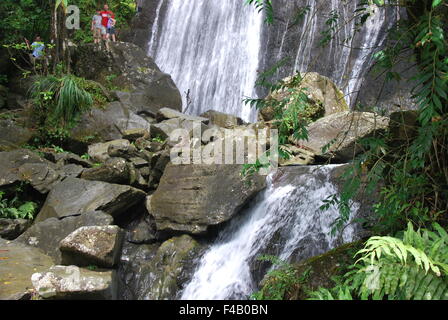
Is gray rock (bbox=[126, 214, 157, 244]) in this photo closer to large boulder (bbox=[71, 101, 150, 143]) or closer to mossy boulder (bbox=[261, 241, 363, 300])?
large boulder (bbox=[71, 101, 150, 143])

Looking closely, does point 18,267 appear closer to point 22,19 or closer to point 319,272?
point 319,272

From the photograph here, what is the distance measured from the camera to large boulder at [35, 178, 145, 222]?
7535mm

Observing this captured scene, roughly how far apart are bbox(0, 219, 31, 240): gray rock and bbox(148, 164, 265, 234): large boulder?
246 centimetres

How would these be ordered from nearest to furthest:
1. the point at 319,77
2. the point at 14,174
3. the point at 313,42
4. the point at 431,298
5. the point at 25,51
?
the point at 431,298 < the point at 14,174 < the point at 319,77 < the point at 25,51 < the point at 313,42

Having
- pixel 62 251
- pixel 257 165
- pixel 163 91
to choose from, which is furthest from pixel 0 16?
pixel 257 165

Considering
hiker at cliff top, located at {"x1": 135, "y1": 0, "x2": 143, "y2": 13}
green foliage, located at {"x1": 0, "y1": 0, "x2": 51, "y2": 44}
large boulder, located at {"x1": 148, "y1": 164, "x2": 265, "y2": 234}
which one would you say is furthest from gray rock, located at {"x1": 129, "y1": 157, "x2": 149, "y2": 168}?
hiker at cliff top, located at {"x1": 135, "y1": 0, "x2": 143, "y2": 13}

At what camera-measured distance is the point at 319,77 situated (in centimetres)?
1032

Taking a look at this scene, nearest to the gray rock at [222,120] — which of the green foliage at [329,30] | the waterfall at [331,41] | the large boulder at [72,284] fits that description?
the waterfall at [331,41]

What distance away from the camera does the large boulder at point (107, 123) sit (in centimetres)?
1070

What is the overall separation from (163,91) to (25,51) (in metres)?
4.49

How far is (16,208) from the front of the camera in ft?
26.1

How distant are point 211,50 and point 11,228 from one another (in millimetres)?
11957

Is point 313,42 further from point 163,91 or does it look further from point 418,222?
point 418,222

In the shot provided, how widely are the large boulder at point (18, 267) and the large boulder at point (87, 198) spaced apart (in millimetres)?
1115
